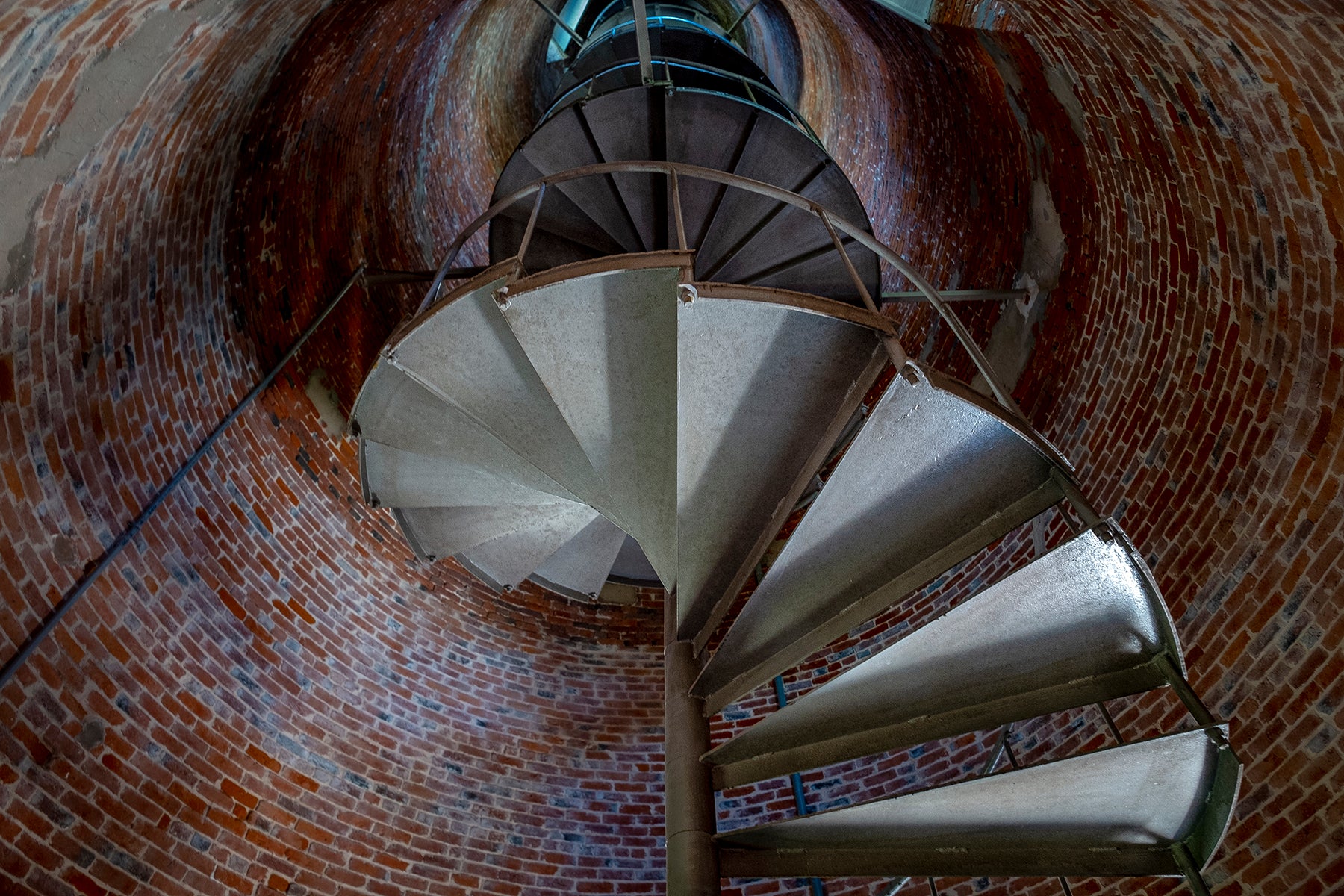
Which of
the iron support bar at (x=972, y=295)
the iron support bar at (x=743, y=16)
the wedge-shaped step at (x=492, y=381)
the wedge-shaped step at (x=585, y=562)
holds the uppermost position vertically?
the iron support bar at (x=743, y=16)

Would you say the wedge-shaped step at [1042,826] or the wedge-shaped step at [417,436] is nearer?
the wedge-shaped step at [1042,826]

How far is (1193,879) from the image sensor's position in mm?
2248

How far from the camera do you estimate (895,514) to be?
2.54 meters

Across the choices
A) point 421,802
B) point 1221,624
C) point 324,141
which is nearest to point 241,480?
point 421,802

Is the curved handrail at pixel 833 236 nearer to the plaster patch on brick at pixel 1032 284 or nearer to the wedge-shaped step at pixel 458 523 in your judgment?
the wedge-shaped step at pixel 458 523

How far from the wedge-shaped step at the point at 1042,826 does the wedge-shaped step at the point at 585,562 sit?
233 centimetres

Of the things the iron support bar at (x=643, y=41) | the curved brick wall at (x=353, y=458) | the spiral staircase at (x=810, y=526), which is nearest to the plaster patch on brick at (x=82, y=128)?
the curved brick wall at (x=353, y=458)

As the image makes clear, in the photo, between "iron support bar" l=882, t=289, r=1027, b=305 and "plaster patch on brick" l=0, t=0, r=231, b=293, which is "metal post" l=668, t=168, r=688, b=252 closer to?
"plaster patch on brick" l=0, t=0, r=231, b=293

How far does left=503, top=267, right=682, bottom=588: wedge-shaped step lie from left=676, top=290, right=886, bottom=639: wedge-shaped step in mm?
137

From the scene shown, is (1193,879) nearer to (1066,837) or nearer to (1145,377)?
(1066,837)

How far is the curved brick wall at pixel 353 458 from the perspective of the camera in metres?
2.91

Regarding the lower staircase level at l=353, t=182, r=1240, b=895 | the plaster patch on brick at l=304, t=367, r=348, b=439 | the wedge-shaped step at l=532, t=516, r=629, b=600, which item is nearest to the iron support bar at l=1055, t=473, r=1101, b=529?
the lower staircase level at l=353, t=182, r=1240, b=895

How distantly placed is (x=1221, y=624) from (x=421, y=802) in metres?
3.62

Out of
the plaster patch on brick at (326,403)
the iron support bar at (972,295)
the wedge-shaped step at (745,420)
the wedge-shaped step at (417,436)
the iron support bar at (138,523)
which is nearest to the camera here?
the wedge-shaped step at (745,420)
